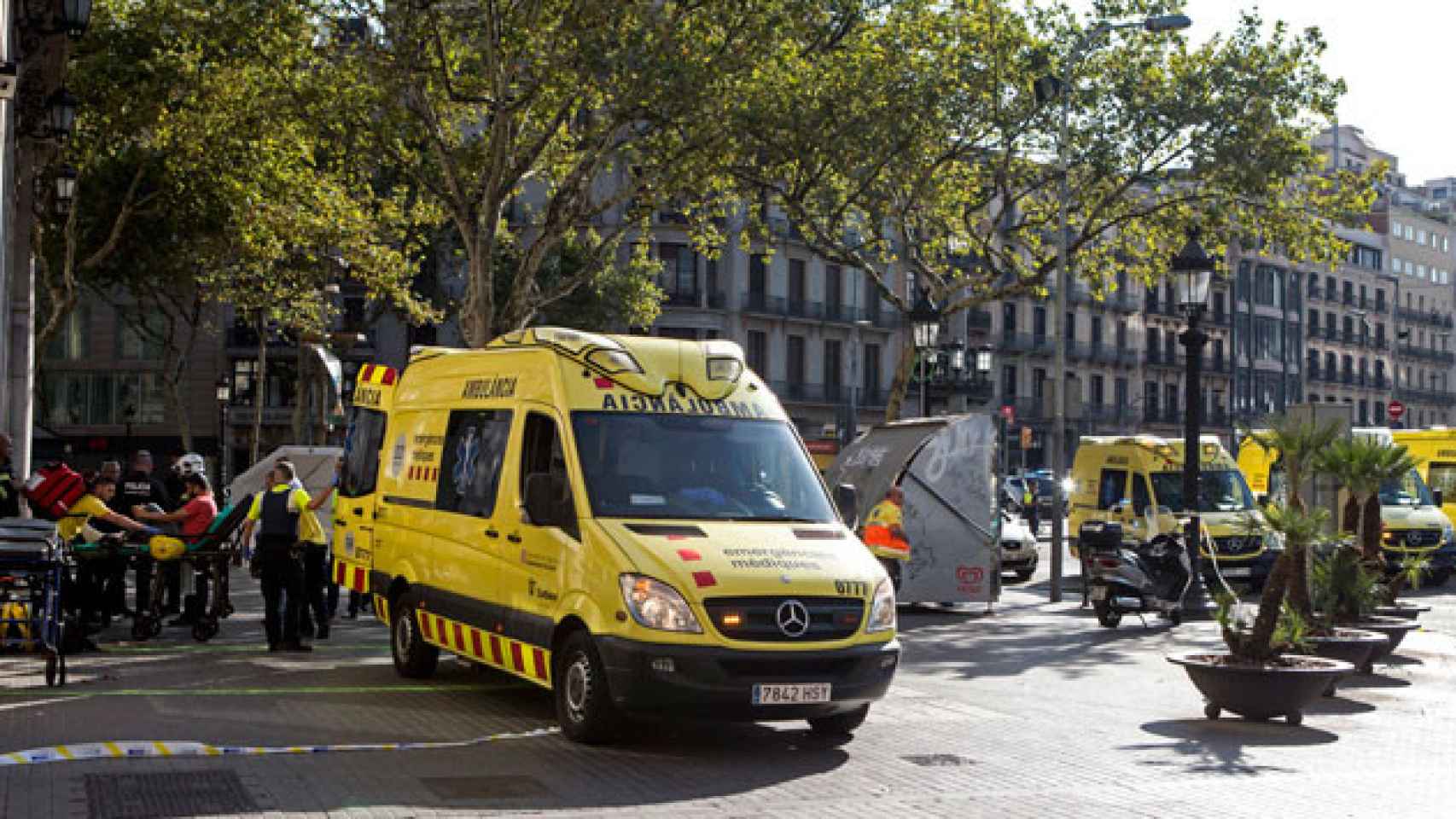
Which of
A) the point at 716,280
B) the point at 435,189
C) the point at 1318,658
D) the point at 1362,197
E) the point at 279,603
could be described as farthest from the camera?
the point at 716,280

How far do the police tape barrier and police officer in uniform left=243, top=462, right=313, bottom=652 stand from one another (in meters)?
4.72

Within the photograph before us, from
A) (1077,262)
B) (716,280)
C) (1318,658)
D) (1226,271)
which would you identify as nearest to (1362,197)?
(1226,271)

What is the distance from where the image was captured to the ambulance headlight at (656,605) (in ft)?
30.9

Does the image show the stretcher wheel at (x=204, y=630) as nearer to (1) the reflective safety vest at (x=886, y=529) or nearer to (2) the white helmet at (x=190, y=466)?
(2) the white helmet at (x=190, y=466)

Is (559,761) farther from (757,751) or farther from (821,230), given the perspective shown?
(821,230)

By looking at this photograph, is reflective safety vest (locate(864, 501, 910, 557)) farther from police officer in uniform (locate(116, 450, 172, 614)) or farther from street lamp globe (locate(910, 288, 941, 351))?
street lamp globe (locate(910, 288, 941, 351))

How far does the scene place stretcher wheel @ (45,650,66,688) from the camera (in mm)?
11648

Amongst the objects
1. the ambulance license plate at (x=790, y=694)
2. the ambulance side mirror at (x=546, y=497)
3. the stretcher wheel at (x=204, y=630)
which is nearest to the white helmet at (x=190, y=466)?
the stretcher wheel at (x=204, y=630)

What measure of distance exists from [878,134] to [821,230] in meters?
3.54

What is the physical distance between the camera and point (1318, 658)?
11.8 metres

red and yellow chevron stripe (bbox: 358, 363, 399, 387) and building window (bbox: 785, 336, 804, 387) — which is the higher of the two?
building window (bbox: 785, 336, 804, 387)

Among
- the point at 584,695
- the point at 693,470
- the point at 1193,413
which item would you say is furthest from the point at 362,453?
the point at 1193,413

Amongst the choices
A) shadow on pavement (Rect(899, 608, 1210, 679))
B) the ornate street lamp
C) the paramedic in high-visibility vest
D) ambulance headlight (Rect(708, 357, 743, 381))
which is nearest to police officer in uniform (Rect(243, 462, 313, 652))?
ambulance headlight (Rect(708, 357, 743, 381))

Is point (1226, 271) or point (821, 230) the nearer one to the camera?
point (1226, 271)
